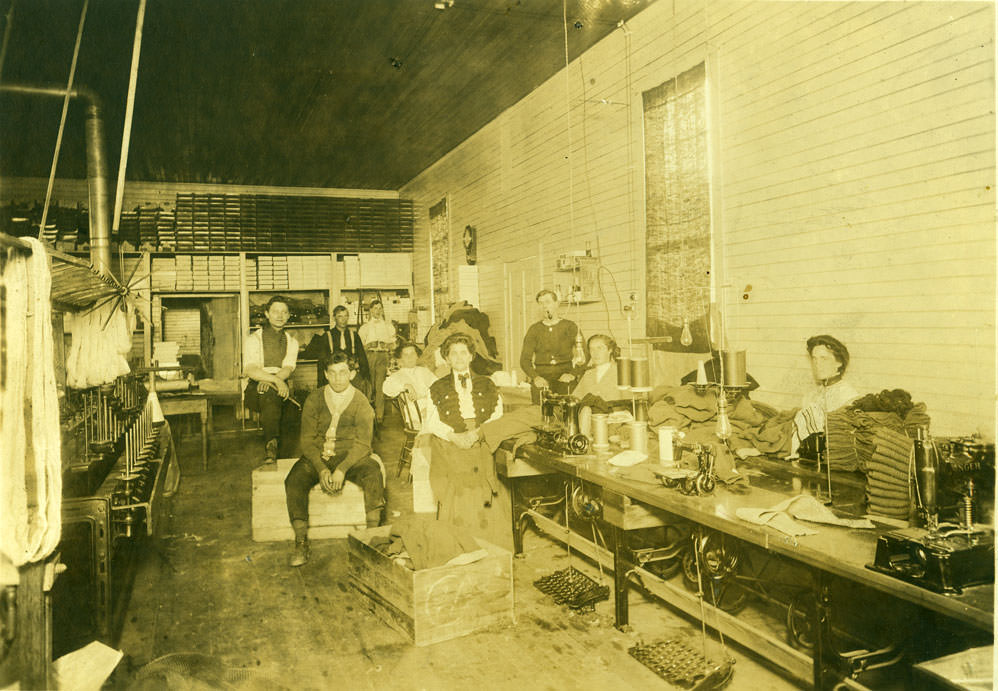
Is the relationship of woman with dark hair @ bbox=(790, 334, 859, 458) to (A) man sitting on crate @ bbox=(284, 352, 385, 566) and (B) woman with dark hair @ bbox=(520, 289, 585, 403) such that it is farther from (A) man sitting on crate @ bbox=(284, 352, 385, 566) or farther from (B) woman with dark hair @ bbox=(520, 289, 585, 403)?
(A) man sitting on crate @ bbox=(284, 352, 385, 566)

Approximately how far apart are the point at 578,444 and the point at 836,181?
6.52 feet

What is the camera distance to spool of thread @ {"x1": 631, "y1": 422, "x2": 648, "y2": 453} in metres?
3.61

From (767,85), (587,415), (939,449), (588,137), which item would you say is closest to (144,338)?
(588,137)

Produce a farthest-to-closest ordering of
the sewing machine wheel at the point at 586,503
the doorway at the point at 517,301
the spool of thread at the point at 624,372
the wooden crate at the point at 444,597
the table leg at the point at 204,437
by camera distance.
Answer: the doorway at the point at 517,301
the table leg at the point at 204,437
the spool of thread at the point at 624,372
the sewing machine wheel at the point at 586,503
the wooden crate at the point at 444,597

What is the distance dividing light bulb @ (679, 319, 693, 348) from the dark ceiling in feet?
7.85

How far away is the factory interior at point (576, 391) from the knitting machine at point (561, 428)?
27 millimetres

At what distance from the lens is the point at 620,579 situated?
10.5ft

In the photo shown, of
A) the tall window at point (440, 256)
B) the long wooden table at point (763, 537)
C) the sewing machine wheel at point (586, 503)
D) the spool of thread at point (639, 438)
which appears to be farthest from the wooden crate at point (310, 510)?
the tall window at point (440, 256)

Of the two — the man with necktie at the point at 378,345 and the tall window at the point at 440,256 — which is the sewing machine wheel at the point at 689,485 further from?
the tall window at the point at 440,256

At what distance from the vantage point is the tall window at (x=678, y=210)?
4.53 meters

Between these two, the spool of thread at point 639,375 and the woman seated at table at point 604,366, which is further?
the woman seated at table at point 604,366

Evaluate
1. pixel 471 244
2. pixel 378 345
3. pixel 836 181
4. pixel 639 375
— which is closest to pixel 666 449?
pixel 639 375

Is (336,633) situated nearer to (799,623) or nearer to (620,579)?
(620,579)

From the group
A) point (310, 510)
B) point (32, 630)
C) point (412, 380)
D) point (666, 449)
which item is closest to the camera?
point (32, 630)
